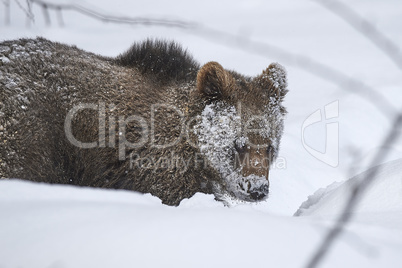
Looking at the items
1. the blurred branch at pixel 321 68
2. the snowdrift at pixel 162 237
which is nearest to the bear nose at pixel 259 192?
the snowdrift at pixel 162 237

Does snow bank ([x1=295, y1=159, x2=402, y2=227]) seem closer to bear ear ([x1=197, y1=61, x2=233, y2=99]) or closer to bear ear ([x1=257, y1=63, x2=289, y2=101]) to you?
bear ear ([x1=197, y1=61, x2=233, y2=99])

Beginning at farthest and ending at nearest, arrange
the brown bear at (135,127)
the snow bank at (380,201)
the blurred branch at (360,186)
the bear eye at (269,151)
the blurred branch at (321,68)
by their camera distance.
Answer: the bear eye at (269,151), the brown bear at (135,127), the snow bank at (380,201), the blurred branch at (321,68), the blurred branch at (360,186)

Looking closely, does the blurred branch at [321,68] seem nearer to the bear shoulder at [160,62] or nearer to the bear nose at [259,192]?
the bear nose at [259,192]

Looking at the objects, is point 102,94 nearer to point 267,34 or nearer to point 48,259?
point 48,259

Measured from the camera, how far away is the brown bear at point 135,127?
3.26m

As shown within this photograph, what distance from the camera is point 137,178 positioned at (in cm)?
342

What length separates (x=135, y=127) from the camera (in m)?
3.46

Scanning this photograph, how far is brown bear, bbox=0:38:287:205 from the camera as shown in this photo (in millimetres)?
3264

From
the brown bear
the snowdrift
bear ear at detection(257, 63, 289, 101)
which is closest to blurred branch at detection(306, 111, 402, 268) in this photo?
the snowdrift

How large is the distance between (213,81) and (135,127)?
2.60 feet

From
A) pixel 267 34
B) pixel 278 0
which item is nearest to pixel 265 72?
pixel 267 34

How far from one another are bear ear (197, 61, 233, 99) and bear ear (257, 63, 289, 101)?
0.53 m

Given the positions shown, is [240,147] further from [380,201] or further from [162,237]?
[162,237]

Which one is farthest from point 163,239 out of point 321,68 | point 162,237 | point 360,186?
point 321,68
